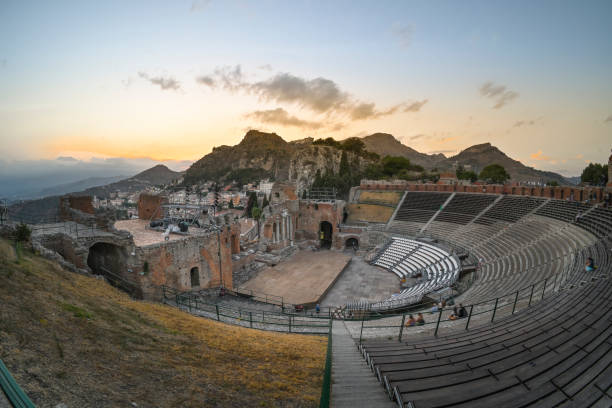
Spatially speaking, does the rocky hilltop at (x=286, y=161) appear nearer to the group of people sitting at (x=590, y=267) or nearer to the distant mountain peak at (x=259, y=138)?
the distant mountain peak at (x=259, y=138)

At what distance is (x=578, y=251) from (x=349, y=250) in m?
22.5

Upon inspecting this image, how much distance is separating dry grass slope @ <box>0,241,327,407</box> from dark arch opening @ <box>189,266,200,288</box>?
893cm

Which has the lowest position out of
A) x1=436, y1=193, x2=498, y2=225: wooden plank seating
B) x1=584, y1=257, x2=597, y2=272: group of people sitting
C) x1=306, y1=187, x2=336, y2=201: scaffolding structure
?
x1=584, y1=257, x2=597, y2=272: group of people sitting

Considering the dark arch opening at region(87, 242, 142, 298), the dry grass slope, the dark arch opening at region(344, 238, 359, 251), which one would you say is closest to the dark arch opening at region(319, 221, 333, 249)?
the dark arch opening at region(344, 238, 359, 251)

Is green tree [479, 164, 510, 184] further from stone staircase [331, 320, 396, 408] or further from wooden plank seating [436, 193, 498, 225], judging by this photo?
stone staircase [331, 320, 396, 408]

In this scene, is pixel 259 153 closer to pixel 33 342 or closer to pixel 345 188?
pixel 345 188

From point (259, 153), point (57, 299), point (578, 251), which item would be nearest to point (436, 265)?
point (578, 251)

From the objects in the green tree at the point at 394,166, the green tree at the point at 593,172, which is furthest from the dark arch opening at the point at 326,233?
the green tree at the point at 593,172

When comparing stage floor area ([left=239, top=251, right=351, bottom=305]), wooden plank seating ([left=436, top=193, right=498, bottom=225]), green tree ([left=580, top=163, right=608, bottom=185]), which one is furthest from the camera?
green tree ([left=580, top=163, right=608, bottom=185])

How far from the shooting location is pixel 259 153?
17038cm

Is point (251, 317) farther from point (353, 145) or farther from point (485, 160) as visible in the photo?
point (485, 160)

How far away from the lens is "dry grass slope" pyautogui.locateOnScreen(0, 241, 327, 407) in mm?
4516

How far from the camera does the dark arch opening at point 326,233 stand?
40.2 metres

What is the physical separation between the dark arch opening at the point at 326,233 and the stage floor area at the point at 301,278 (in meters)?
6.23
